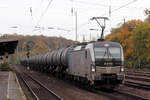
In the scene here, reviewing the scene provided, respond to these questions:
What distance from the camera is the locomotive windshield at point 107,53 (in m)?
17.4

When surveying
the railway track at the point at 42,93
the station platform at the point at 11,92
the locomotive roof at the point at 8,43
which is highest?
the locomotive roof at the point at 8,43

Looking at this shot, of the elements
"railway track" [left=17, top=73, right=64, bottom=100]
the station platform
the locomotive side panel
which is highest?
the locomotive side panel

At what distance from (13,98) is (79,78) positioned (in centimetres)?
749

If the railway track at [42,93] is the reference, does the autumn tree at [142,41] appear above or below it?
above

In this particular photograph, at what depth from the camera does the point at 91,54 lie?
17.4 meters

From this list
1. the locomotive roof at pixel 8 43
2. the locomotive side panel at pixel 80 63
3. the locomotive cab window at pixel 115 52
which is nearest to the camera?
the locomotive cab window at pixel 115 52

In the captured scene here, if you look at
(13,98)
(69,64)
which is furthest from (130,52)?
(13,98)


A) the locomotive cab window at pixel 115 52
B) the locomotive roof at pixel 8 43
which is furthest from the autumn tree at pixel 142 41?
the locomotive cab window at pixel 115 52

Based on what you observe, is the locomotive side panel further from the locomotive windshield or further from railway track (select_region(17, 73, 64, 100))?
railway track (select_region(17, 73, 64, 100))

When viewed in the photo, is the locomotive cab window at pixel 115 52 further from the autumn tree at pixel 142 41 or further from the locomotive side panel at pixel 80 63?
the autumn tree at pixel 142 41

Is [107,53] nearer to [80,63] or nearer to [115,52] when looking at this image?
[115,52]

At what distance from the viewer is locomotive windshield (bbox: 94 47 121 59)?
1736 centimetres

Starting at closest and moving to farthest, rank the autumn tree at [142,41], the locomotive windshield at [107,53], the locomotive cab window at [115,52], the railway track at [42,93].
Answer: the railway track at [42,93]
the locomotive windshield at [107,53]
the locomotive cab window at [115,52]
the autumn tree at [142,41]

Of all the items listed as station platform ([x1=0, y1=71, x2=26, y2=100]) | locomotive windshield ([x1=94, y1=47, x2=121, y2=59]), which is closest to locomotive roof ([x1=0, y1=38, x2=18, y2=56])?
station platform ([x1=0, y1=71, x2=26, y2=100])
